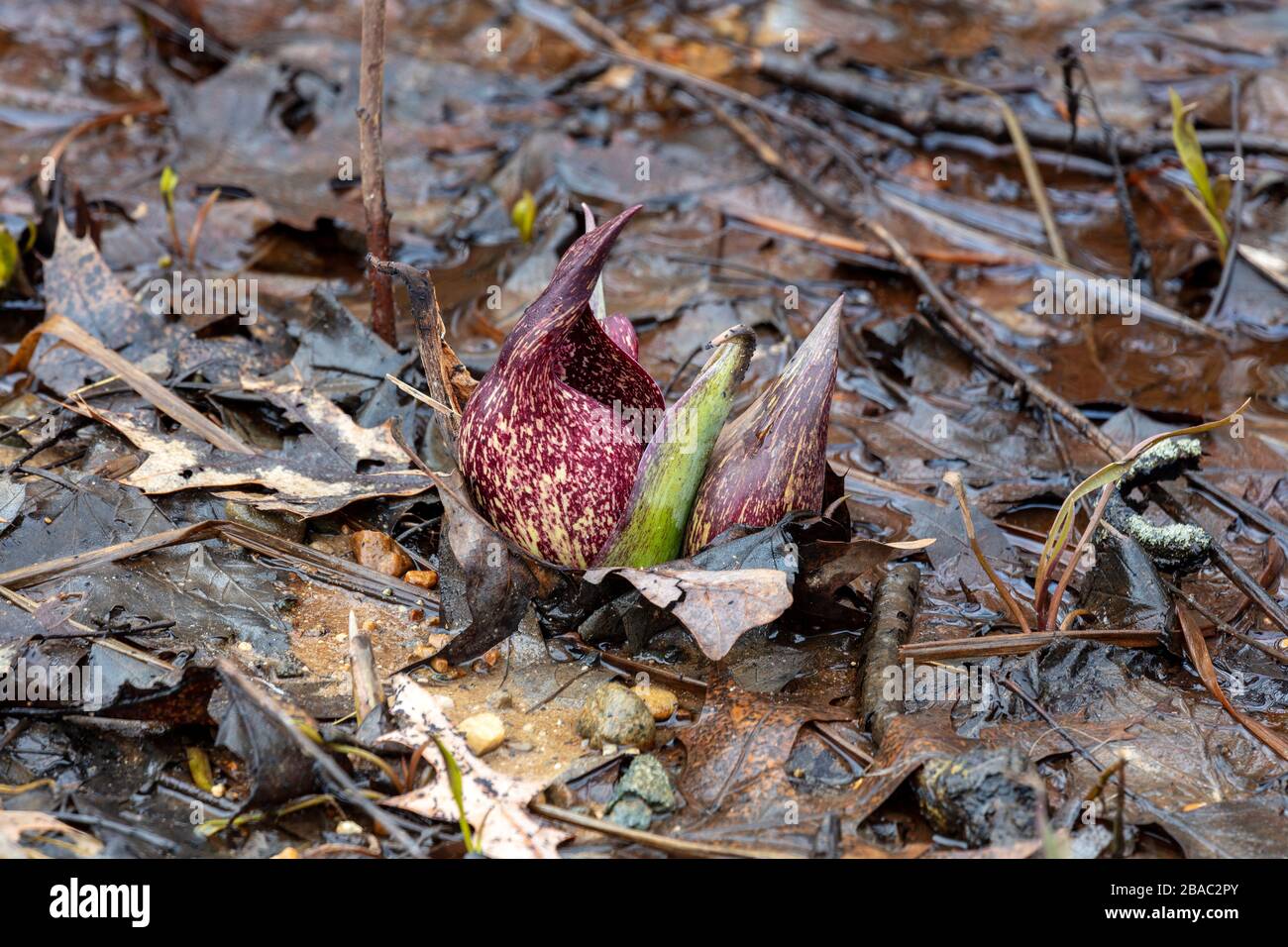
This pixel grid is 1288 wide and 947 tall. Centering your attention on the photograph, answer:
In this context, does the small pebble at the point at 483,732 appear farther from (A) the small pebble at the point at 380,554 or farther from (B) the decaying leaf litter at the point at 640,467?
(A) the small pebble at the point at 380,554

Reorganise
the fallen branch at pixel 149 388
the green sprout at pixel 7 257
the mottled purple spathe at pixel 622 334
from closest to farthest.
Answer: the mottled purple spathe at pixel 622 334
the fallen branch at pixel 149 388
the green sprout at pixel 7 257

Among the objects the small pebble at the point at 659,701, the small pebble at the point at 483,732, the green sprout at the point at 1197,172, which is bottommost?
the small pebble at the point at 659,701

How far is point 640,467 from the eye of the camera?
8.94ft

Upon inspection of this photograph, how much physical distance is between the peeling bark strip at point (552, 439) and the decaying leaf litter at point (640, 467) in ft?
0.07

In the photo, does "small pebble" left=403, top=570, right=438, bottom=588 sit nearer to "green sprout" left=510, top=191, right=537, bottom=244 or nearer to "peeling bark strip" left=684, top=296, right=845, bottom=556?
"peeling bark strip" left=684, top=296, right=845, bottom=556

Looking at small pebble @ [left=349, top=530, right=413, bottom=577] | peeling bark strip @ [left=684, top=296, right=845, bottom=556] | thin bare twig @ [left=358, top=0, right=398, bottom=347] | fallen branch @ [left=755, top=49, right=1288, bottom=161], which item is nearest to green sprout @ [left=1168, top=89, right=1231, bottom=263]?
fallen branch @ [left=755, top=49, right=1288, bottom=161]

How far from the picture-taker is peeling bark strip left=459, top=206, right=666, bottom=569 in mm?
2676

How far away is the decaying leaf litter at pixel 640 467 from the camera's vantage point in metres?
2.49

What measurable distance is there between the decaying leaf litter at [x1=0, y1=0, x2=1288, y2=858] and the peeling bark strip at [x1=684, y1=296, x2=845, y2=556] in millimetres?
19

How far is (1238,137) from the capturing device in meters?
5.00

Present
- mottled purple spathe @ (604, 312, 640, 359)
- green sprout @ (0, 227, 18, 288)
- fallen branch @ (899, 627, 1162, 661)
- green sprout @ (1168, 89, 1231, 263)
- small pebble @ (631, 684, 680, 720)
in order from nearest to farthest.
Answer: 1. small pebble @ (631, 684, 680, 720)
2. fallen branch @ (899, 627, 1162, 661)
3. mottled purple spathe @ (604, 312, 640, 359)
4. green sprout @ (0, 227, 18, 288)
5. green sprout @ (1168, 89, 1231, 263)

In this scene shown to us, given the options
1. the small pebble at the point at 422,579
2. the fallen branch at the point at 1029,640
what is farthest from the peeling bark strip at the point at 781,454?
the small pebble at the point at 422,579

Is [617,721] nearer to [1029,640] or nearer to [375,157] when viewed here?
[1029,640]

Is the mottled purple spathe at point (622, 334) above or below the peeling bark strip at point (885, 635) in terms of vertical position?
above
